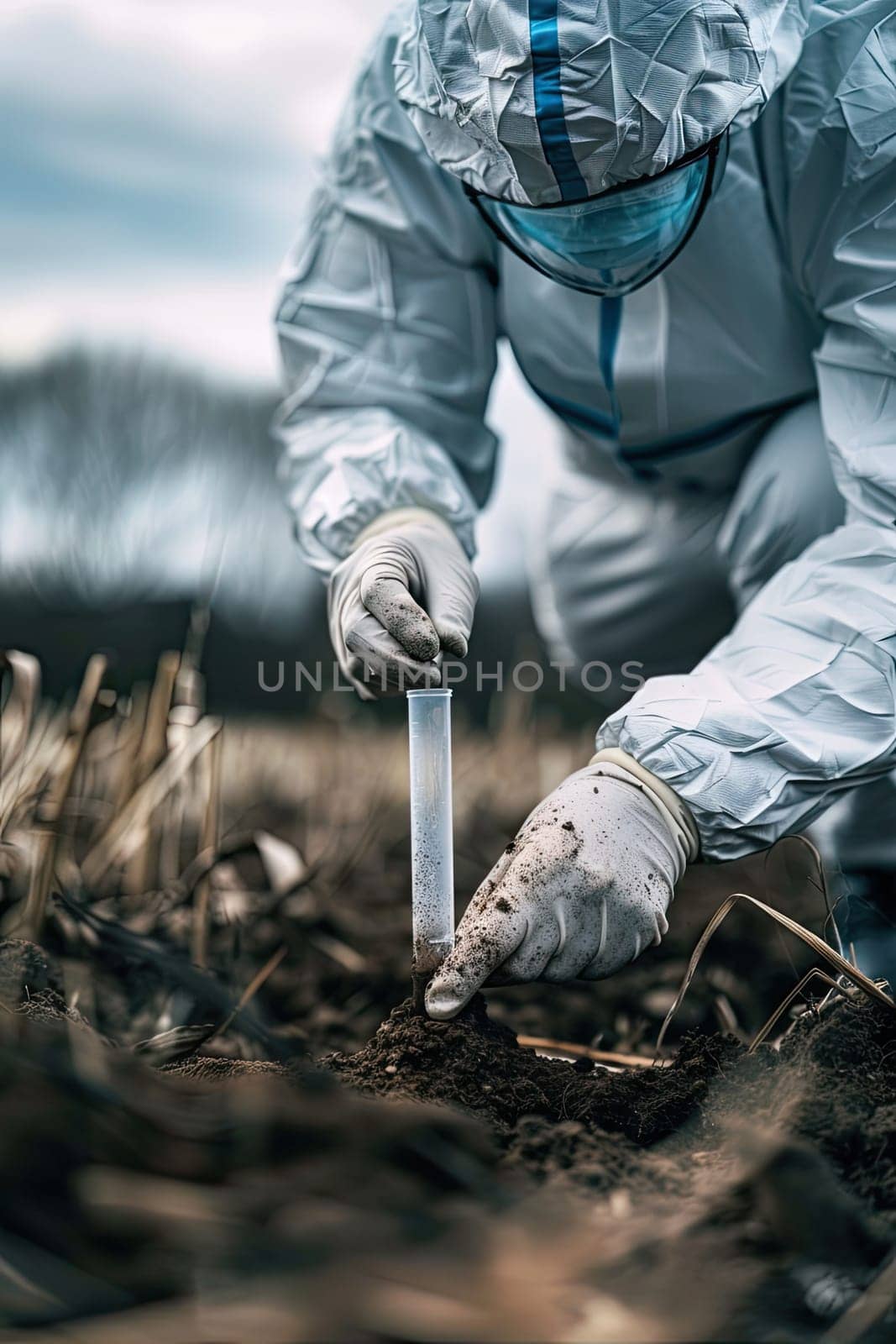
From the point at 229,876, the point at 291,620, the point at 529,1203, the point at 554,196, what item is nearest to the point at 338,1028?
the point at 229,876

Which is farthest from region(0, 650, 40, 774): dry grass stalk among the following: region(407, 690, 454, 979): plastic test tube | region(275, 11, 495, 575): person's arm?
region(407, 690, 454, 979): plastic test tube

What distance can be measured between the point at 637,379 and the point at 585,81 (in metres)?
0.44

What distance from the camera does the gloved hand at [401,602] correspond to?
38.8 inches

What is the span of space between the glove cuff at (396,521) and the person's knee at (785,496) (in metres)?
0.41

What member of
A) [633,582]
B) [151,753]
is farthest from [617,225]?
[151,753]

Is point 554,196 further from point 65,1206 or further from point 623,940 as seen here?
point 65,1206

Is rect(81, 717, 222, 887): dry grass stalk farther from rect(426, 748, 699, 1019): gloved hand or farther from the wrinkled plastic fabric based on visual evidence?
the wrinkled plastic fabric

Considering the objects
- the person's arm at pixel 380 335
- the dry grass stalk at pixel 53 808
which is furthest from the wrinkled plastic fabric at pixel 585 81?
the dry grass stalk at pixel 53 808

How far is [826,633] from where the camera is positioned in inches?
38.9

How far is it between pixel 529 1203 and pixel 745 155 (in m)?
0.99

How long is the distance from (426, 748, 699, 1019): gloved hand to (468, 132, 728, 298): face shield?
1.51 ft

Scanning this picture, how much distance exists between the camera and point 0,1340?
1.47 ft

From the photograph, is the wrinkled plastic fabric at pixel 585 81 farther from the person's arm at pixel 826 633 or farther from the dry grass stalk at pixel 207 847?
the dry grass stalk at pixel 207 847

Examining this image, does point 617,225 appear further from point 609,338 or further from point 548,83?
point 609,338
